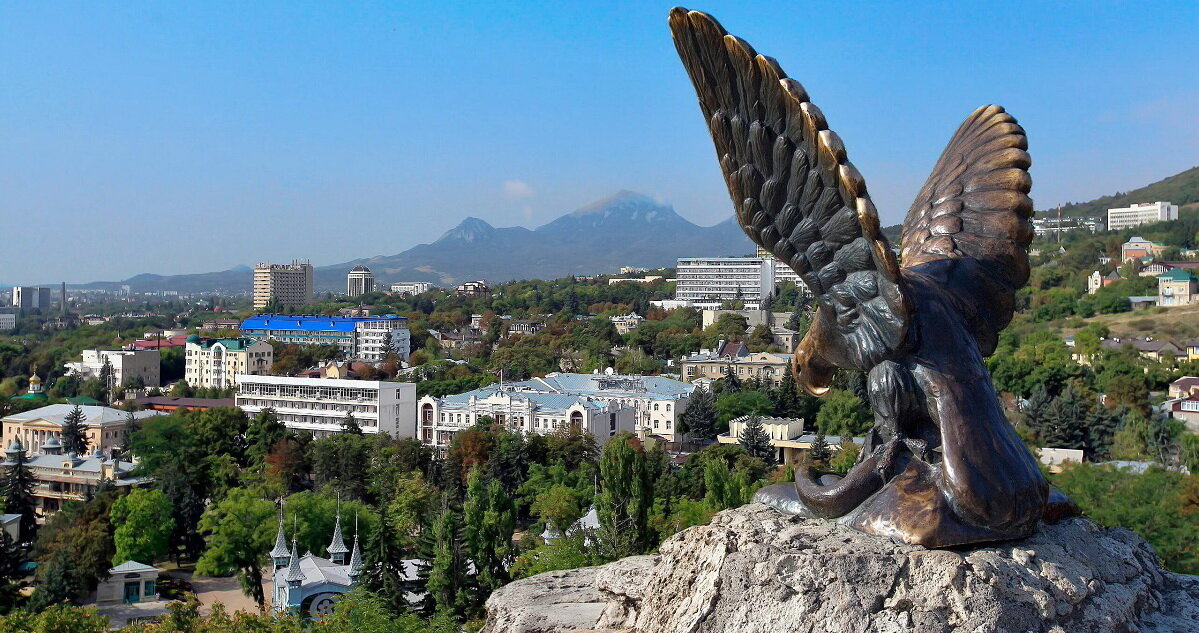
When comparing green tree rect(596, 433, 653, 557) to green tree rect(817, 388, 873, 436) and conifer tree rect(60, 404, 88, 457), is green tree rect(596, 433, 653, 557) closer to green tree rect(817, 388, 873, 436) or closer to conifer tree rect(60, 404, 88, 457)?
green tree rect(817, 388, 873, 436)

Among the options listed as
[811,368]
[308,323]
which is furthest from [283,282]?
[811,368]

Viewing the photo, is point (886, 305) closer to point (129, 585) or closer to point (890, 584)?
point (890, 584)

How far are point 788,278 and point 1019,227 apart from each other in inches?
4051

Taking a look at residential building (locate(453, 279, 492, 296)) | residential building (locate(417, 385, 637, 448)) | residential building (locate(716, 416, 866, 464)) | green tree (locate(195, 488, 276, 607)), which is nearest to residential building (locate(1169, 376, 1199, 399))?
residential building (locate(716, 416, 866, 464))

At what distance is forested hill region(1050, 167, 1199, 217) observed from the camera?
430 ft

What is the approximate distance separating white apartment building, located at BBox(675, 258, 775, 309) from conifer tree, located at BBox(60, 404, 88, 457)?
225ft

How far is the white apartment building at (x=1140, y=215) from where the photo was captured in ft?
369

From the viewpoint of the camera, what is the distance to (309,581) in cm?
2173

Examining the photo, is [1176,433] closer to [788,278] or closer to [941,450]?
[941,450]

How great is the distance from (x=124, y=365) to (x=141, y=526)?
4558cm

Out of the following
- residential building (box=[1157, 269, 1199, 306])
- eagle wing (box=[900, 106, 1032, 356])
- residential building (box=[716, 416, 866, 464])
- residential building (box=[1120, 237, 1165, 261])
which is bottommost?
residential building (box=[716, 416, 866, 464])

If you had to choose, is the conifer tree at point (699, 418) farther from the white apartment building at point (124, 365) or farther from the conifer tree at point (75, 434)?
the white apartment building at point (124, 365)

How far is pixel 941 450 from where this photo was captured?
7969mm

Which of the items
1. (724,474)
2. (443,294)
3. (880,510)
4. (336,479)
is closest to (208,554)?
(336,479)
